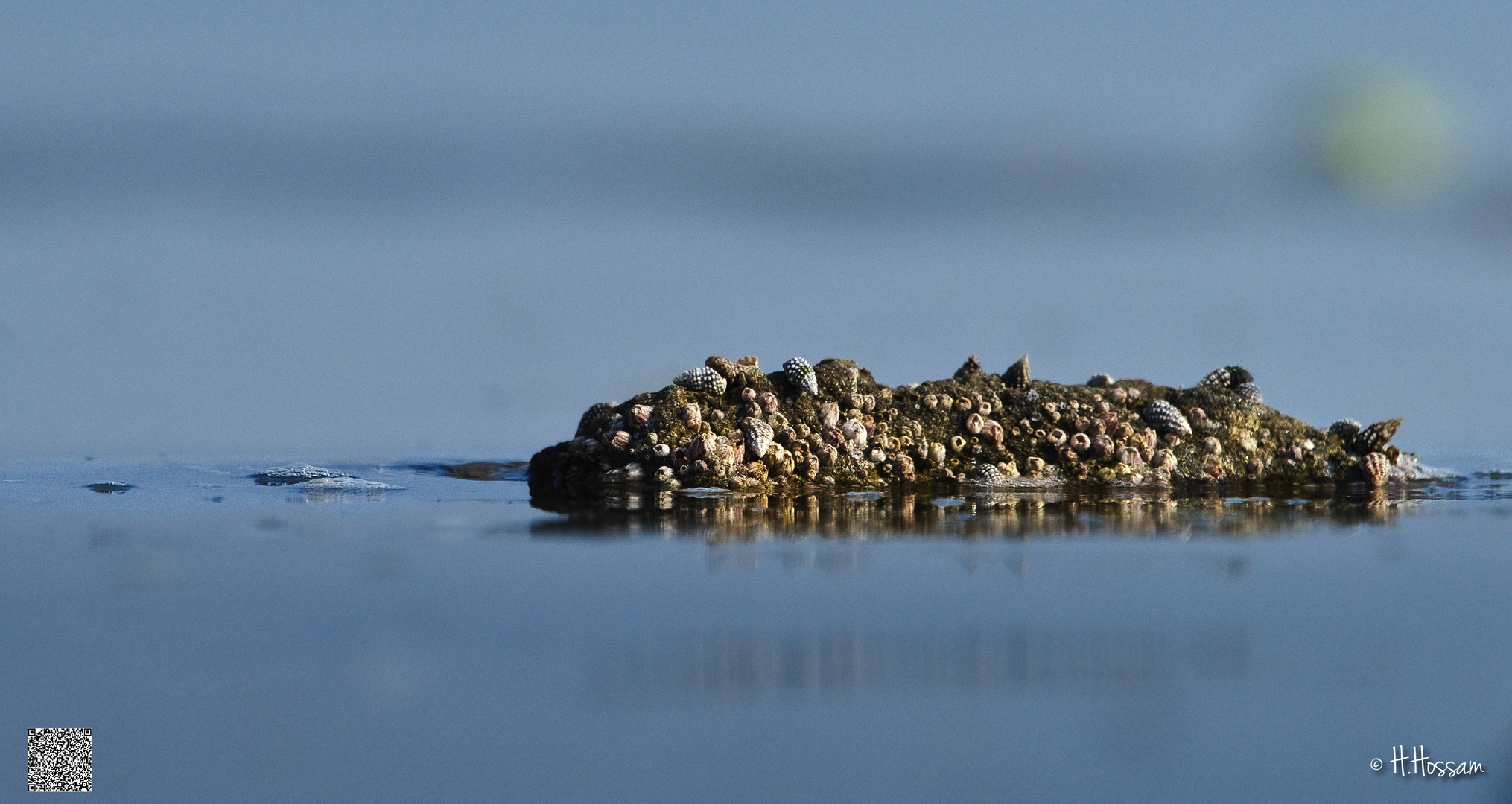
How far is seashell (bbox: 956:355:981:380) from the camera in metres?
11.0

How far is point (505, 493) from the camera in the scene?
9828 millimetres

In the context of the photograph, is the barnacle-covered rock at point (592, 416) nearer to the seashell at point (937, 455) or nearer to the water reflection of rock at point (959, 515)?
the water reflection of rock at point (959, 515)

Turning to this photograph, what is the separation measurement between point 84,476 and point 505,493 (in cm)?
367

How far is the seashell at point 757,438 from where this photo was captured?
9773mm

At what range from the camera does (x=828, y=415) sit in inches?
398

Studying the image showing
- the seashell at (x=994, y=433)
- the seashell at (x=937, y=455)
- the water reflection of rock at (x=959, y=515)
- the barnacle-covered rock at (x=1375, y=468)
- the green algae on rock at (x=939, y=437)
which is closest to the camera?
the water reflection of rock at (x=959, y=515)

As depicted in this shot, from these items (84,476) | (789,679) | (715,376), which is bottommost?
(789,679)

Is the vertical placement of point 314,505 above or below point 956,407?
below

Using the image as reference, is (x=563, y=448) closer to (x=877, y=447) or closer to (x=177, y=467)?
(x=877, y=447)

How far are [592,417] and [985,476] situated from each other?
2899mm

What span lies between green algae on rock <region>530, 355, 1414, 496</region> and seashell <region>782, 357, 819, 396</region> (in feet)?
0.04

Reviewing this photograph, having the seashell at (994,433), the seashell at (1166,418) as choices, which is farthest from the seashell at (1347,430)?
the seashell at (994,433)

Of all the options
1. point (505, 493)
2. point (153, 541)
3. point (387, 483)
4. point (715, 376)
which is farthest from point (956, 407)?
point (153, 541)

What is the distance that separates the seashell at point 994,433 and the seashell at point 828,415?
1110 mm
